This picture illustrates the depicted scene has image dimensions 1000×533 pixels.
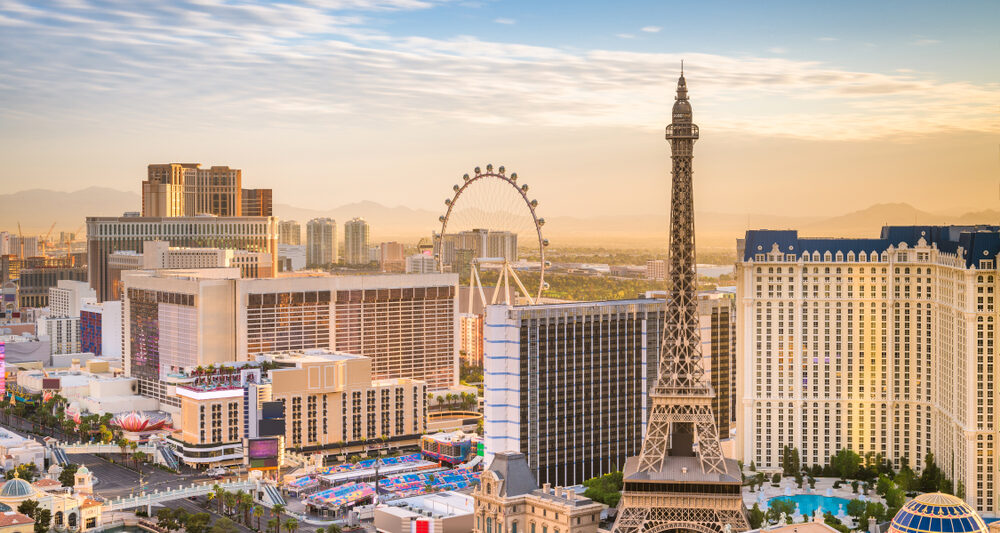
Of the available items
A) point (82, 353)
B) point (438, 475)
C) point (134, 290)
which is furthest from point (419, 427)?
point (82, 353)

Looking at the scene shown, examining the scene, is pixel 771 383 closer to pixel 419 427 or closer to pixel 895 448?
pixel 895 448

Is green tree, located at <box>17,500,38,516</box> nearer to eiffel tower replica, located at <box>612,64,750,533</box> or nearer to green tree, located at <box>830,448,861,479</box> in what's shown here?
eiffel tower replica, located at <box>612,64,750,533</box>

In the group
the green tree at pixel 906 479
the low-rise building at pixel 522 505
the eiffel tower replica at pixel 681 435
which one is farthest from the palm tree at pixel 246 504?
the green tree at pixel 906 479

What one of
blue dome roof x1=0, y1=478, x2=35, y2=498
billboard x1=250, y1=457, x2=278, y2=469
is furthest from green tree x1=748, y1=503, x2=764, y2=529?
blue dome roof x1=0, y1=478, x2=35, y2=498

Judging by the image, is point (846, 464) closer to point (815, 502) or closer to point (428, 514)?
point (815, 502)

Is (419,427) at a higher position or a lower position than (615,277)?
lower

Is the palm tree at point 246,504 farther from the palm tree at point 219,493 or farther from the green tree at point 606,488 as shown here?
the green tree at point 606,488
